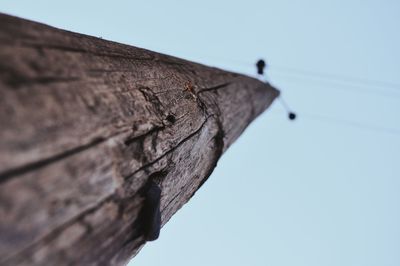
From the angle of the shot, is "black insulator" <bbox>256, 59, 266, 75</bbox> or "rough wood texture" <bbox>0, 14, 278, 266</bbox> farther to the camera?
"black insulator" <bbox>256, 59, 266, 75</bbox>

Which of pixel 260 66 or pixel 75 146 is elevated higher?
pixel 75 146

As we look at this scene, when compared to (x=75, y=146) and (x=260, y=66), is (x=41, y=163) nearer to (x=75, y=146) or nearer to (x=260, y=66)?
(x=75, y=146)

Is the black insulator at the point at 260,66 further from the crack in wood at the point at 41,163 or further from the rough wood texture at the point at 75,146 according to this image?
the crack in wood at the point at 41,163

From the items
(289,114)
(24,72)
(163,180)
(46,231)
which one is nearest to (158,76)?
(163,180)

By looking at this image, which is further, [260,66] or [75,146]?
[260,66]

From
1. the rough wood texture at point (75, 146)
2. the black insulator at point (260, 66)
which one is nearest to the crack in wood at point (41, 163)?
the rough wood texture at point (75, 146)

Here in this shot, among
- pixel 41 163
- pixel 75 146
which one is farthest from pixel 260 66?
pixel 41 163

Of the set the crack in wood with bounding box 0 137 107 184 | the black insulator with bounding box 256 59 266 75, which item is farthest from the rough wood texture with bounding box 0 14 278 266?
the black insulator with bounding box 256 59 266 75

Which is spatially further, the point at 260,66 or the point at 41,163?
the point at 260,66

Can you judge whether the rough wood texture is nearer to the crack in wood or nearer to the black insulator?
the crack in wood
